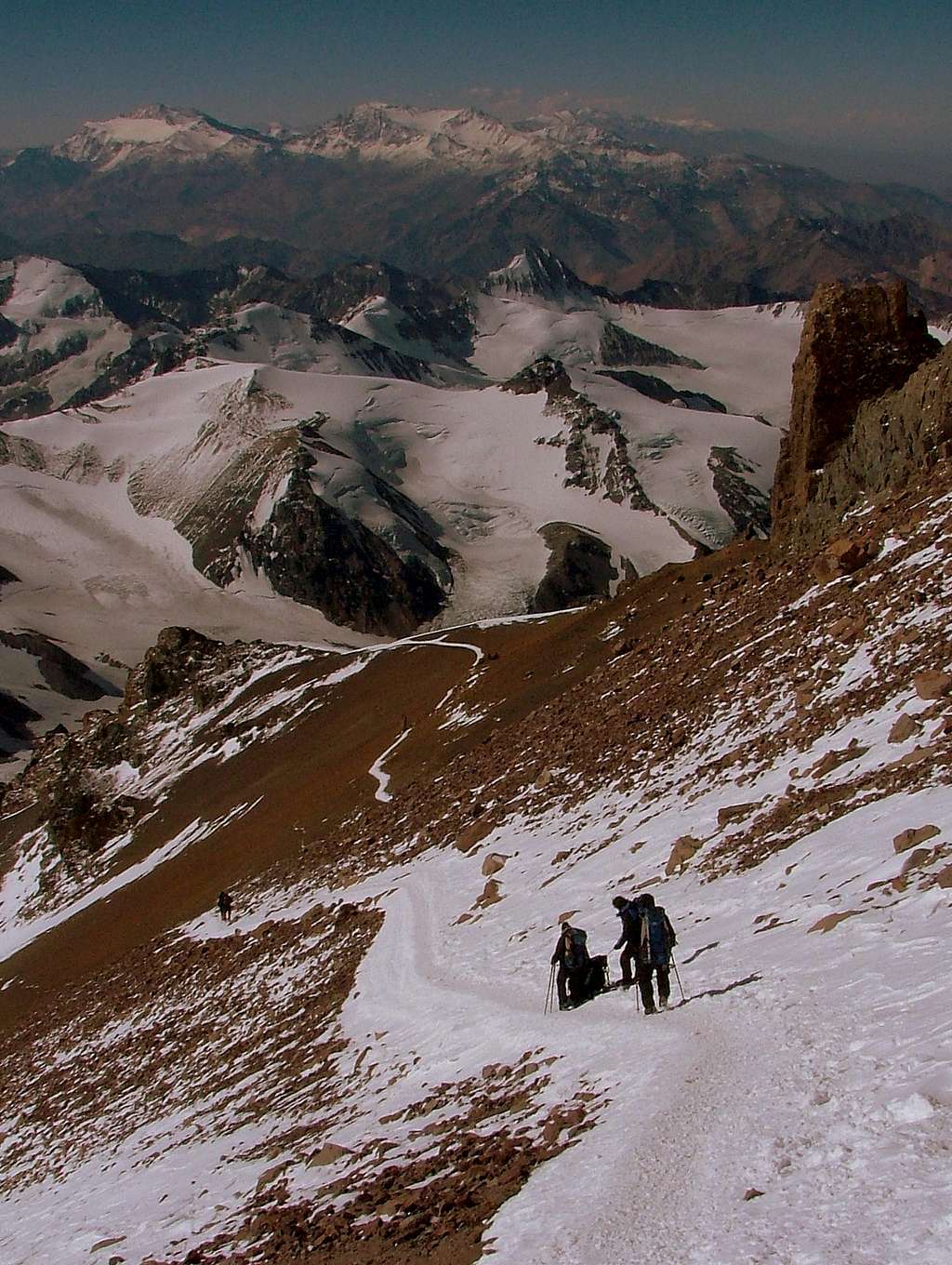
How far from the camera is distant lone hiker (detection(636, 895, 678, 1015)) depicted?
54.3ft

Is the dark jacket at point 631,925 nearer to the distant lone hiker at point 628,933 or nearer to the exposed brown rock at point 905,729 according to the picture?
the distant lone hiker at point 628,933

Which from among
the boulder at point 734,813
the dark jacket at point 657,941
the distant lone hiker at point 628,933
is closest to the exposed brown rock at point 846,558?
the boulder at point 734,813

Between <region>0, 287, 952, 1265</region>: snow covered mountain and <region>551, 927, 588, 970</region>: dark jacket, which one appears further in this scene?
<region>551, 927, 588, 970</region>: dark jacket

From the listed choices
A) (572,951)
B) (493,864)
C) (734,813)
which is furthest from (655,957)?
(493,864)

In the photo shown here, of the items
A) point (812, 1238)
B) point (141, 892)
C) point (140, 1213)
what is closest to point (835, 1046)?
point (812, 1238)

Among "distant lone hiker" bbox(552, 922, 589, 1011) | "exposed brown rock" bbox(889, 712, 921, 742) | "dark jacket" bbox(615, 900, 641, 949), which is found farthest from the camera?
"exposed brown rock" bbox(889, 712, 921, 742)

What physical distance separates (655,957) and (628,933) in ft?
2.64

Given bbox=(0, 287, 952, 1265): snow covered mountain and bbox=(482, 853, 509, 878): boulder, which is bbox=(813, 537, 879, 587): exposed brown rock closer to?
bbox=(0, 287, 952, 1265): snow covered mountain

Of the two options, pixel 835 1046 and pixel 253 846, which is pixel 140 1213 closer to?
pixel 835 1046

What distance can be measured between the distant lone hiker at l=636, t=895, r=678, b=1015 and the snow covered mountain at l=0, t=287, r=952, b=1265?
1.14 feet

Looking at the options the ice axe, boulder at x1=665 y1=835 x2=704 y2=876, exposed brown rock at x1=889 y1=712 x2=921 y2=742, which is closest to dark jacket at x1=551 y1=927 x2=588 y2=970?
the ice axe

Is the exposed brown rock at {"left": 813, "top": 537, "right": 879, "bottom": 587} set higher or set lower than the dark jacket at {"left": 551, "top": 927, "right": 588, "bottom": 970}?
higher

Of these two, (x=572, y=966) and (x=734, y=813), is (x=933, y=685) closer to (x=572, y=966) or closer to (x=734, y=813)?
(x=734, y=813)

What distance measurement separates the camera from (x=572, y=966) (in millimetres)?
18984
